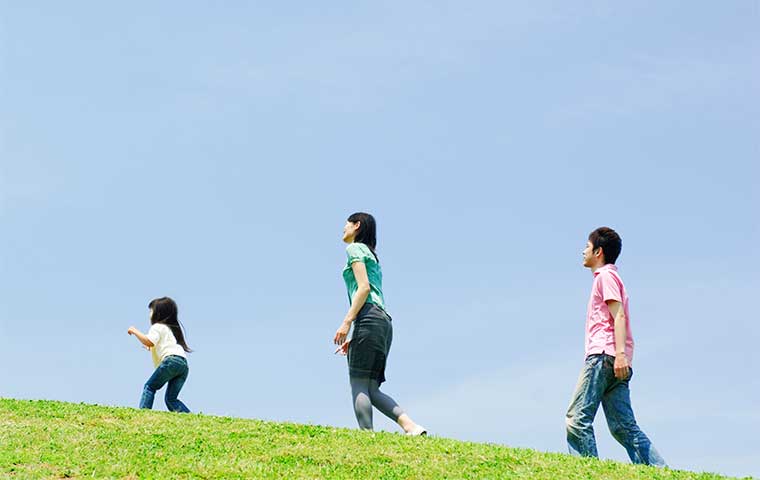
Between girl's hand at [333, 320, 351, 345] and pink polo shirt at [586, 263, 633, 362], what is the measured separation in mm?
2886

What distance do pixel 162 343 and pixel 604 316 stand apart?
717 cm

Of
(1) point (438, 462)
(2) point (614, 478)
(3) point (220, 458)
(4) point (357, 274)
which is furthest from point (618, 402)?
(3) point (220, 458)

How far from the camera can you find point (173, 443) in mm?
12727

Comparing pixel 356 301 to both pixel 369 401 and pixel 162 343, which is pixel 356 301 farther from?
pixel 162 343

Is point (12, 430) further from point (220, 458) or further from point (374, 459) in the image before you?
point (374, 459)

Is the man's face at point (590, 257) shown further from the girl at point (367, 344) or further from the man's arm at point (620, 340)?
the girl at point (367, 344)

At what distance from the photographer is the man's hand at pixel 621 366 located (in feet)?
39.7

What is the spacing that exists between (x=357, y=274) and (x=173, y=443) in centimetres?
301

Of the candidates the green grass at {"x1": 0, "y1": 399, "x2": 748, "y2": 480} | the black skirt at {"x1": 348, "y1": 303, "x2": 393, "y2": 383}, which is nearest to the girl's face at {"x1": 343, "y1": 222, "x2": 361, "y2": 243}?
the black skirt at {"x1": 348, "y1": 303, "x2": 393, "y2": 383}

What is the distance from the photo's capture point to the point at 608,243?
12727 mm

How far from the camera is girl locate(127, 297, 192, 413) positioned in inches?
632

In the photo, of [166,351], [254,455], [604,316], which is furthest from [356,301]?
[166,351]

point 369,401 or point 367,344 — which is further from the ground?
point 367,344

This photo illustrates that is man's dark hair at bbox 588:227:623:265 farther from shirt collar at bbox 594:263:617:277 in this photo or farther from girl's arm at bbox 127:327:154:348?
girl's arm at bbox 127:327:154:348
